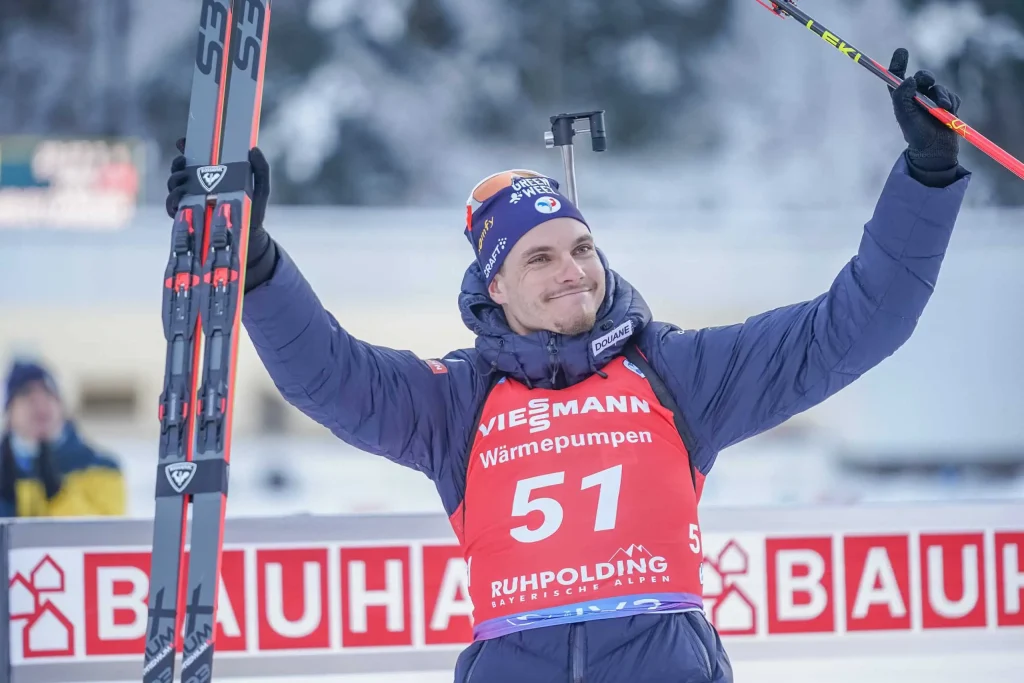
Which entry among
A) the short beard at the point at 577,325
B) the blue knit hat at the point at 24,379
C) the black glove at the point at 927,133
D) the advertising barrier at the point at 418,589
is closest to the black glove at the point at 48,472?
the blue knit hat at the point at 24,379

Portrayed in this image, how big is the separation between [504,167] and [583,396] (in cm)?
1072

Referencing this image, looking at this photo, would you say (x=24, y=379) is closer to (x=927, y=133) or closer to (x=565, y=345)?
(x=565, y=345)

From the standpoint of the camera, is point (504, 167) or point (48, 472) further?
point (504, 167)

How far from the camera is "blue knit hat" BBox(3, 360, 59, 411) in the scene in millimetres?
3461

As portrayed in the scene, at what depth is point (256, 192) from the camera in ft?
5.76

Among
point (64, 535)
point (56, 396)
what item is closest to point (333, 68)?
point (56, 396)

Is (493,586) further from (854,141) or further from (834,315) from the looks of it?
(854,141)

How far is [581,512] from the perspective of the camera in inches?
68.1

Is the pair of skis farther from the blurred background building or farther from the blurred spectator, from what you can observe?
the blurred background building

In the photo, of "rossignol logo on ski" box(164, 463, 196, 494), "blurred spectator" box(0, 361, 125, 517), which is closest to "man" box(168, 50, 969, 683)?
"rossignol logo on ski" box(164, 463, 196, 494)

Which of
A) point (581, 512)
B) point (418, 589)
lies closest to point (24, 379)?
point (418, 589)

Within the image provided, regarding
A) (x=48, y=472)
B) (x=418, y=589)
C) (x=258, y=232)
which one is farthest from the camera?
(x=48, y=472)

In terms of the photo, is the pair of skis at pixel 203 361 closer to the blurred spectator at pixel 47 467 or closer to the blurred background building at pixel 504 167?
the blurred spectator at pixel 47 467

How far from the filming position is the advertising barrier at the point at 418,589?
7.83 ft
